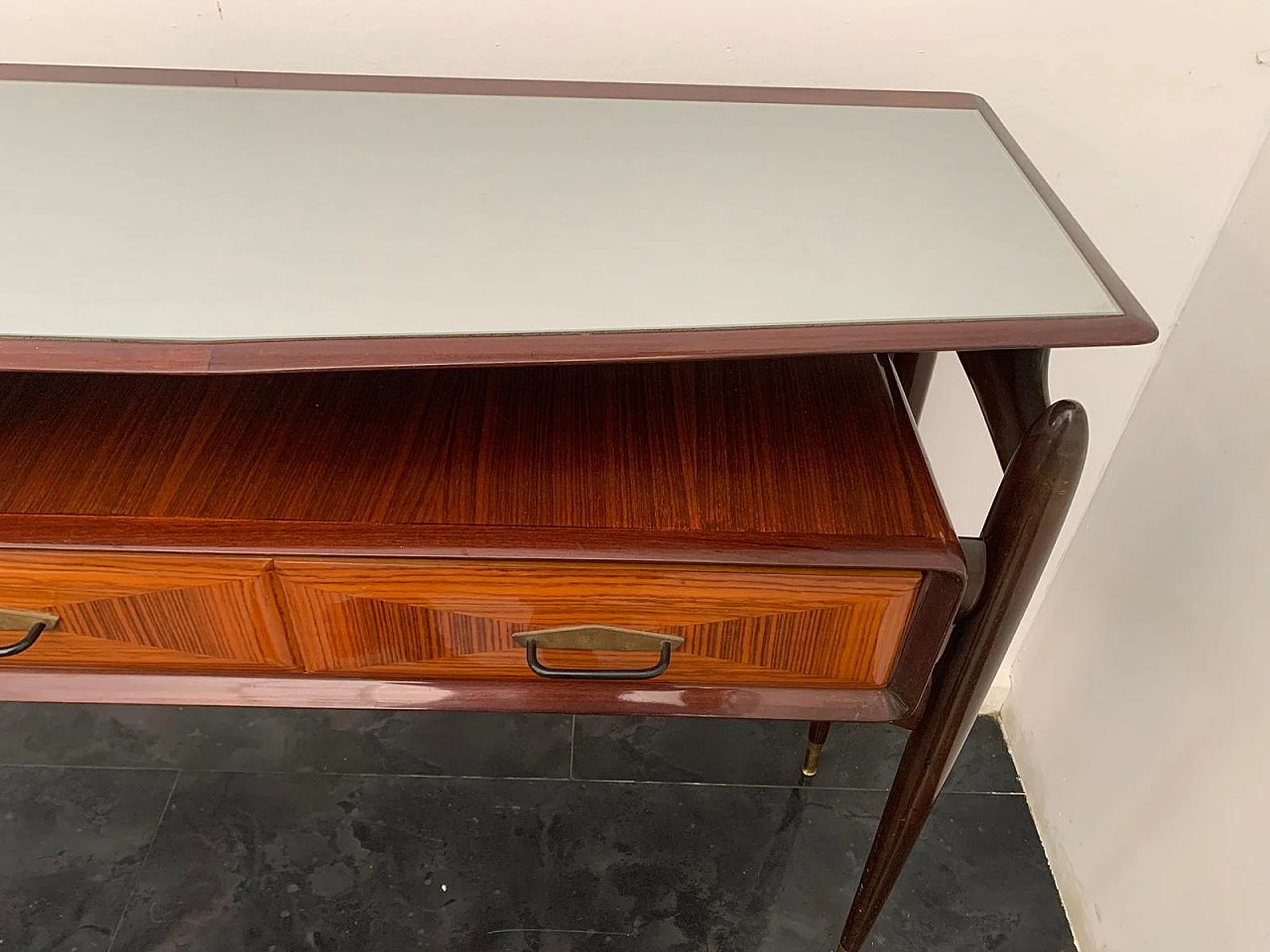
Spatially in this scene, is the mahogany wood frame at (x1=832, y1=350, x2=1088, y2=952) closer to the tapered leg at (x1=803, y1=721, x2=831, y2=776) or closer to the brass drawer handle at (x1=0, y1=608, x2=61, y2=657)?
the tapered leg at (x1=803, y1=721, x2=831, y2=776)

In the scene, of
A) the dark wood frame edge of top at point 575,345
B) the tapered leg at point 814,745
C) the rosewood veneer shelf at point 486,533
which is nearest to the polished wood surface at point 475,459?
the rosewood veneer shelf at point 486,533

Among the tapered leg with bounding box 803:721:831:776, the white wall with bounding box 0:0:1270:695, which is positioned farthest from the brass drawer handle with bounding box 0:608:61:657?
the tapered leg with bounding box 803:721:831:776

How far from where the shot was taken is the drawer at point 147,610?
55 cm

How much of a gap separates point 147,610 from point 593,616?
0.27 m

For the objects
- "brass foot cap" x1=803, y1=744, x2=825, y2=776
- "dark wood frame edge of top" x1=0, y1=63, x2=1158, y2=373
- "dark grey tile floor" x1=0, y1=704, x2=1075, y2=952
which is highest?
"dark wood frame edge of top" x1=0, y1=63, x2=1158, y2=373

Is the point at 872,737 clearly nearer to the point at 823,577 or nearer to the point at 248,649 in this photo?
the point at 823,577

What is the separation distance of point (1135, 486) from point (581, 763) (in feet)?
2.23

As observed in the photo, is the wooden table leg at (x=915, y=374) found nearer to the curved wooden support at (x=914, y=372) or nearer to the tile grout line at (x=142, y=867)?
the curved wooden support at (x=914, y=372)

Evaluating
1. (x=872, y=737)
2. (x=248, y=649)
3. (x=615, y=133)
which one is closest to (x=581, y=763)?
(x=872, y=737)

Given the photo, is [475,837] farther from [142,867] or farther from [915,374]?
[915,374]

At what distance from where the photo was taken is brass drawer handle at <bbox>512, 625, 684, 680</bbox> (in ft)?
1.90

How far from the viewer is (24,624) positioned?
1.91 feet

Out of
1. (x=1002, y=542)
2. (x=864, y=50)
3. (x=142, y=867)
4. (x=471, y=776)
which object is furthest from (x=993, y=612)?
(x=142, y=867)

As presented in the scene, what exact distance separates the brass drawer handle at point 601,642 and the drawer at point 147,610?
16 cm
